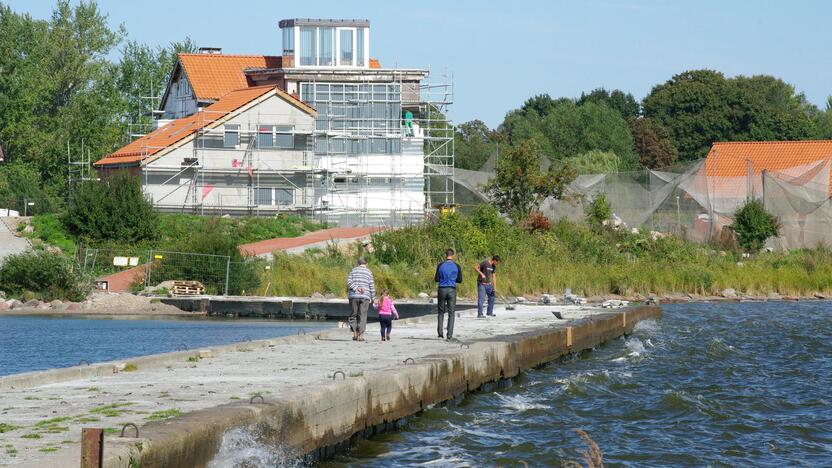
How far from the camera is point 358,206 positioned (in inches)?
2751

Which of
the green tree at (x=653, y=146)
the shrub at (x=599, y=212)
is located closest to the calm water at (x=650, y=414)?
the shrub at (x=599, y=212)

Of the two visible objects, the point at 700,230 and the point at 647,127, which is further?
the point at 647,127

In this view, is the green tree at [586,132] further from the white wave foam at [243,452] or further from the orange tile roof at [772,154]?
the white wave foam at [243,452]

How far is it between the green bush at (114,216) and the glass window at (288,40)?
20.2m

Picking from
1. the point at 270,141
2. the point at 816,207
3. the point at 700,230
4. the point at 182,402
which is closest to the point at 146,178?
the point at 270,141

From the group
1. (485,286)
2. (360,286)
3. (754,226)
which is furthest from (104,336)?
(754,226)

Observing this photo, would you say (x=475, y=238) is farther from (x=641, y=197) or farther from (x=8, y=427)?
(x=8, y=427)

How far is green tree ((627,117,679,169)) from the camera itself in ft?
363

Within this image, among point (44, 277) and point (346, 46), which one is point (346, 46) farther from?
point (44, 277)

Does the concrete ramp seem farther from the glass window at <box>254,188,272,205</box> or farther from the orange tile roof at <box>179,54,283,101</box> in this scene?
the orange tile roof at <box>179,54,283,101</box>

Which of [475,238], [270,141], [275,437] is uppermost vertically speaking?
[270,141]

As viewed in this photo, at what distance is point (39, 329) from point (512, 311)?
12.3 meters

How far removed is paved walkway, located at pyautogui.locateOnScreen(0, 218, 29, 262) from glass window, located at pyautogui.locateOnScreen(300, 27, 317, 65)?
822 inches

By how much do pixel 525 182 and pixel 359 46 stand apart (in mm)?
18279
